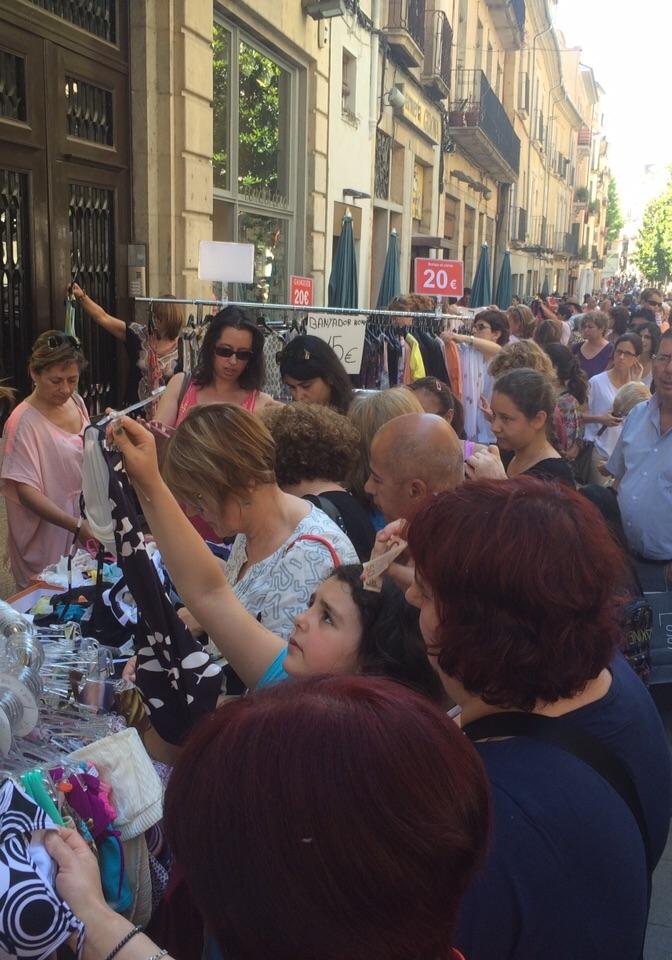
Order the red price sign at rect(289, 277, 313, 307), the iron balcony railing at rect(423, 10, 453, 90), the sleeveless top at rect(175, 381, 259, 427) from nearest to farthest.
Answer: the sleeveless top at rect(175, 381, 259, 427), the red price sign at rect(289, 277, 313, 307), the iron balcony railing at rect(423, 10, 453, 90)

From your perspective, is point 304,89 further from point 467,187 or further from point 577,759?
point 467,187

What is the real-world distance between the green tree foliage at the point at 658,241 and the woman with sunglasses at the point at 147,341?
48717mm

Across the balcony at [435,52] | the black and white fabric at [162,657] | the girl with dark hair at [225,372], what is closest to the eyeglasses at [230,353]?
the girl with dark hair at [225,372]

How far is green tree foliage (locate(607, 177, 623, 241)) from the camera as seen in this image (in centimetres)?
8581

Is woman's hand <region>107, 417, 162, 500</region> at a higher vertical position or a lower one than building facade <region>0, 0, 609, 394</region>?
lower

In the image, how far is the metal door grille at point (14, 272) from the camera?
561 centimetres

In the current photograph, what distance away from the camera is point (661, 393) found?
414cm

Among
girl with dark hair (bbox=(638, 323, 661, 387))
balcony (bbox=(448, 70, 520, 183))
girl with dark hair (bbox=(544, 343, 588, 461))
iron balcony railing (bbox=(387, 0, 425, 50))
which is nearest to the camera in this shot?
girl with dark hair (bbox=(544, 343, 588, 461))

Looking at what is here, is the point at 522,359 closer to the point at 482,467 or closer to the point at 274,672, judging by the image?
the point at 482,467

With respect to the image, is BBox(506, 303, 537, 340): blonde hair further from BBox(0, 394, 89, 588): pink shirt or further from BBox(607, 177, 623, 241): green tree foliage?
BBox(607, 177, 623, 241): green tree foliage

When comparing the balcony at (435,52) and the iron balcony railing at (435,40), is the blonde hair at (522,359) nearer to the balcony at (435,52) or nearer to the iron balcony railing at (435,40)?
the balcony at (435,52)

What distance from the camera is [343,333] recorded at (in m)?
6.01

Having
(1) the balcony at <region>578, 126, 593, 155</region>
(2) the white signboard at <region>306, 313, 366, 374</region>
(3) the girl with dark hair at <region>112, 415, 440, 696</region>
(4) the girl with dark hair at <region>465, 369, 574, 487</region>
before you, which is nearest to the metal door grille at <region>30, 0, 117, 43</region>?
(2) the white signboard at <region>306, 313, 366, 374</region>

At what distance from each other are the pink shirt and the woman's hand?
1.94m
